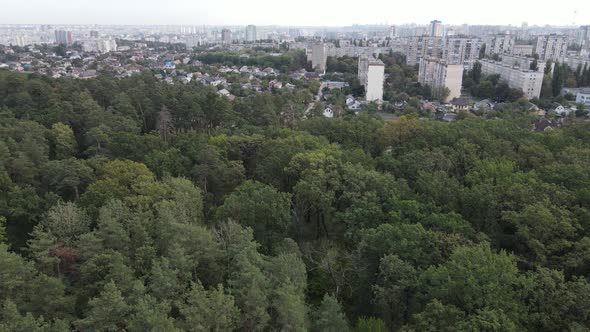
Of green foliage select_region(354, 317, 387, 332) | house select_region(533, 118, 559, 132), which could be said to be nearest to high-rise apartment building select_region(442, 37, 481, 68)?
house select_region(533, 118, 559, 132)

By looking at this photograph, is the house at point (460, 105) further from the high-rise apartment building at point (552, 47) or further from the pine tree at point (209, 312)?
the pine tree at point (209, 312)

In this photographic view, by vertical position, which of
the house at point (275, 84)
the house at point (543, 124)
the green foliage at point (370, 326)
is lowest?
the green foliage at point (370, 326)

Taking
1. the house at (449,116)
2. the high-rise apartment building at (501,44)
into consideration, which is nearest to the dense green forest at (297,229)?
the house at (449,116)

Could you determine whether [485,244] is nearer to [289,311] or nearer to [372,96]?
[289,311]

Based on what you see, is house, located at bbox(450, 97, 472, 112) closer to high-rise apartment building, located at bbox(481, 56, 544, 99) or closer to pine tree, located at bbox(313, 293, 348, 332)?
high-rise apartment building, located at bbox(481, 56, 544, 99)

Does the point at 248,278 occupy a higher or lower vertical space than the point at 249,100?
lower

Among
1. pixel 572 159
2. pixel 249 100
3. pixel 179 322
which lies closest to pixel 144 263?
pixel 179 322

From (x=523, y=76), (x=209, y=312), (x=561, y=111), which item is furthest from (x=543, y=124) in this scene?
(x=209, y=312)
